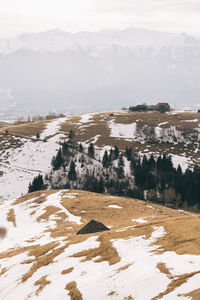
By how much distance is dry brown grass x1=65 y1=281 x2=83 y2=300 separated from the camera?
24.7 meters

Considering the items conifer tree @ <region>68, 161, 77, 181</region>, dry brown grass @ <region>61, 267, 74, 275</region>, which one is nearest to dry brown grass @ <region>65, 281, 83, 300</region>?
dry brown grass @ <region>61, 267, 74, 275</region>

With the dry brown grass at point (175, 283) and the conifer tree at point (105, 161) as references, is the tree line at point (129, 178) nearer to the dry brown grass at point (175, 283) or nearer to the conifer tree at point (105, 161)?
the conifer tree at point (105, 161)

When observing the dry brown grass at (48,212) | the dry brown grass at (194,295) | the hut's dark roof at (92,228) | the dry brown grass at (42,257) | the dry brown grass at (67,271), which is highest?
the dry brown grass at (194,295)

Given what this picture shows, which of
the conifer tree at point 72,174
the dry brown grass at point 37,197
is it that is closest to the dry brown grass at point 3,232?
the dry brown grass at point 37,197

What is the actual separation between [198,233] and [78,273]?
13353 millimetres

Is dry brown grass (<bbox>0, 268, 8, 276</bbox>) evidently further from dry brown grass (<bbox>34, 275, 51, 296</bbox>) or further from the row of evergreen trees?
the row of evergreen trees

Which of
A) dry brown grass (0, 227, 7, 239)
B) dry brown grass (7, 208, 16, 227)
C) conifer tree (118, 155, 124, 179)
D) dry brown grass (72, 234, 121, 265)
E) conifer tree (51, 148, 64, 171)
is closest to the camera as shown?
dry brown grass (72, 234, 121, 265)

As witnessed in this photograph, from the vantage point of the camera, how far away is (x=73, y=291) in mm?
25797

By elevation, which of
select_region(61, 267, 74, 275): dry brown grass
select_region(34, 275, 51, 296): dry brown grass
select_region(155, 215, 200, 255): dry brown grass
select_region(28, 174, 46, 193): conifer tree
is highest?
select_region(155, 215, 200, 255): dry brown grass

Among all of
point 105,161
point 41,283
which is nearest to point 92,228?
point 41,283

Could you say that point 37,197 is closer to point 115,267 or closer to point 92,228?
point 92,228

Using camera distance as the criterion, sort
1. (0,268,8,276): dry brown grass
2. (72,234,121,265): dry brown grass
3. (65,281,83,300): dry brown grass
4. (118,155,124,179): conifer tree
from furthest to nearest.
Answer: (118,155,124,179): conifer tree
(0,268,8,276): dry brown grass
(72,234,121,265): dry brown grass
(65,281,83,300): dry brown grass

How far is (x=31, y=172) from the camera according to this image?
7352 inches

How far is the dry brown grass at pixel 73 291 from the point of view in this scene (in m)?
24.7
